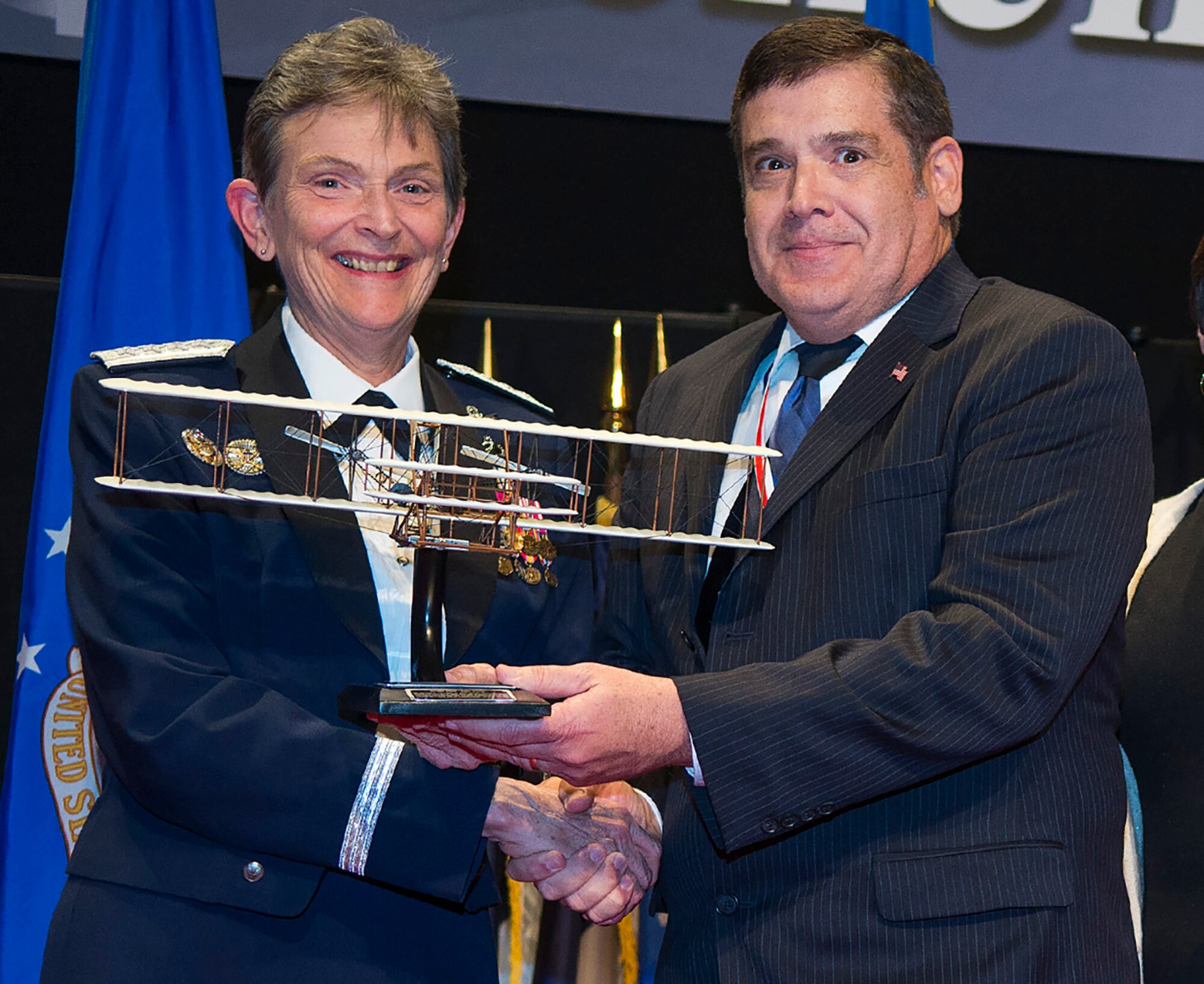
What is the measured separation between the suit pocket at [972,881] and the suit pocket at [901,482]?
45 centimetres

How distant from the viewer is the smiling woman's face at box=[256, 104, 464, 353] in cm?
202

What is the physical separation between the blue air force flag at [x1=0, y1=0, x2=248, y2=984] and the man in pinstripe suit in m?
1.28

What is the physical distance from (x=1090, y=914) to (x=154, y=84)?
2.32 m

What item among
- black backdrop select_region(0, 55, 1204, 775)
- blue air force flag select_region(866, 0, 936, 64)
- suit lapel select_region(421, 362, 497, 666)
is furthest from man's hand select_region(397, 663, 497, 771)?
blue air force flag select_region(866, 0, 936, 64)

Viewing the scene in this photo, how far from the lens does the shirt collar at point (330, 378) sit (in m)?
2.04

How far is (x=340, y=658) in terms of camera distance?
1854mm

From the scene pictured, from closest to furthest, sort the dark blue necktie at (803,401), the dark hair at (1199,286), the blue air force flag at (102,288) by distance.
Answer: the dark blue necktie at (803,401)
the dark hair at (1199,286)
the blue air force flag at (102,288)

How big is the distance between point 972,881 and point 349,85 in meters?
1.39

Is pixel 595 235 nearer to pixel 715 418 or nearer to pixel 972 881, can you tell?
pixel 715 418

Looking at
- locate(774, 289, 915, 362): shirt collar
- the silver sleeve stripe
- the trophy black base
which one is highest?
locate(774, 289, 915, 362): shirt collar

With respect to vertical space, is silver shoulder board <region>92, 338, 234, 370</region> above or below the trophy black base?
above

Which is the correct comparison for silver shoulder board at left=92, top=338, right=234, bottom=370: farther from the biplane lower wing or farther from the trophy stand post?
the trophy stand post

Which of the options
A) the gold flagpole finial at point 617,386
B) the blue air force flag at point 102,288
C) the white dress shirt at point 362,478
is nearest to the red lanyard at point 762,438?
the white dress shirt at point 362,478

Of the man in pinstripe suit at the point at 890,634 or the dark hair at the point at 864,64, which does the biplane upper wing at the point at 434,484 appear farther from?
the dark hair at the point at 864,64
